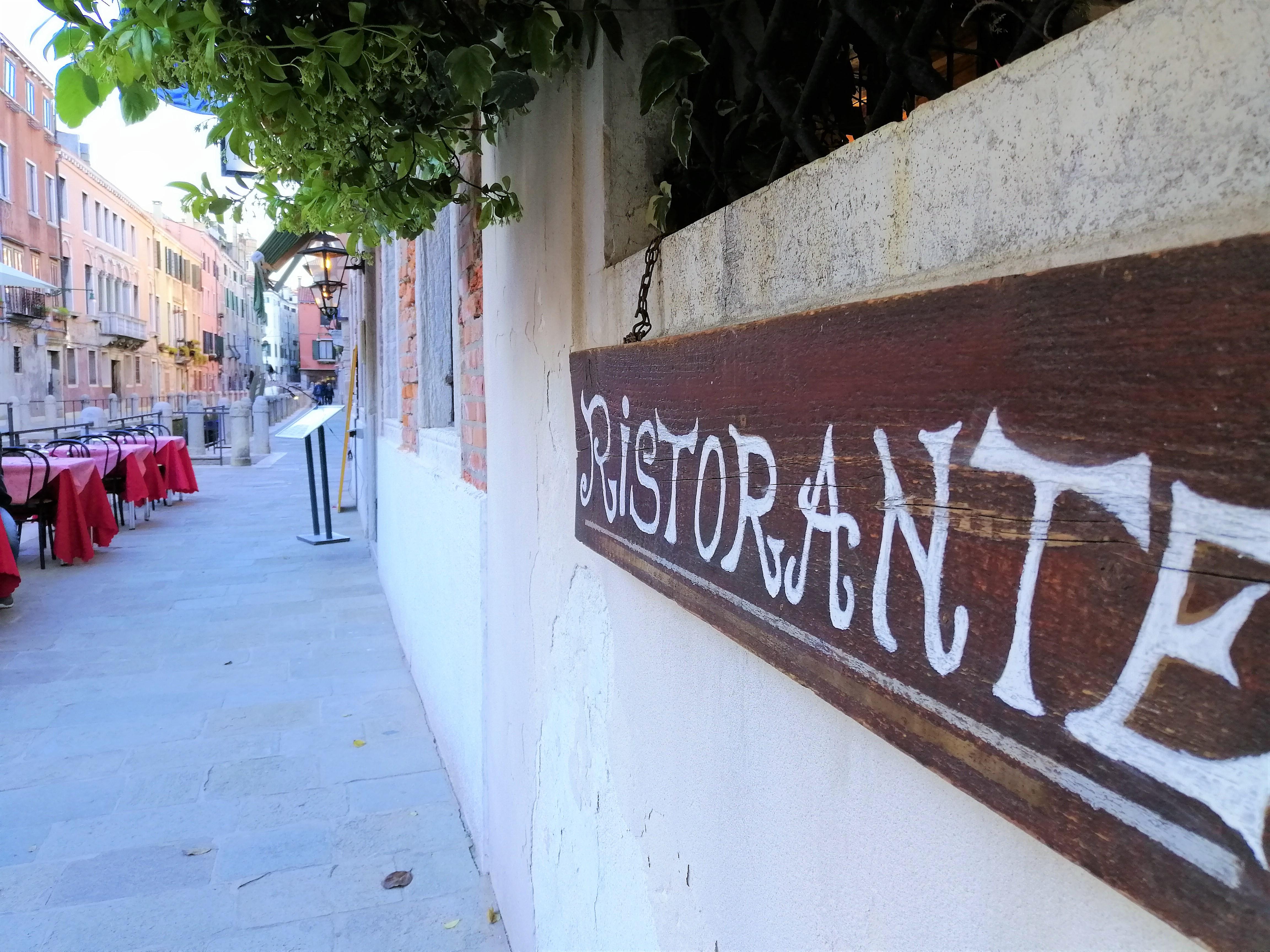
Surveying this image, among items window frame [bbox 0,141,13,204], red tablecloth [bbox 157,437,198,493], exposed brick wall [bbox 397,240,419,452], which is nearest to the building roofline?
window frame [bbox 0,141,13,204]

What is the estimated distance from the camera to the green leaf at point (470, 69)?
1407 millimetres

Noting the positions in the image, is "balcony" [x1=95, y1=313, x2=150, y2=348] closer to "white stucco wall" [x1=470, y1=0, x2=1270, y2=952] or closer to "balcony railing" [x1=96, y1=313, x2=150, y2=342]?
"balcony railing" [x1=96, y1=313, x2=150, y2=342]

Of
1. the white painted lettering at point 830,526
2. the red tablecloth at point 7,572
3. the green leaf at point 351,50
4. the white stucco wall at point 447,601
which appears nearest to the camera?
the white painted lettering at point 830,526

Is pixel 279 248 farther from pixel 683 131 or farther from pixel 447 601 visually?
pixel 683 131

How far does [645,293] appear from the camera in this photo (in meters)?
1.39

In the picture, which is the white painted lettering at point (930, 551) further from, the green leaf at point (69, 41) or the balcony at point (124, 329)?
the balcony at point (124, 329)

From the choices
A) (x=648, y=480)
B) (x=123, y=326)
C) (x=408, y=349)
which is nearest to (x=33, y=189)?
(x=123, y=326)

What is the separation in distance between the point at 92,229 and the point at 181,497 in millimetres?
30136

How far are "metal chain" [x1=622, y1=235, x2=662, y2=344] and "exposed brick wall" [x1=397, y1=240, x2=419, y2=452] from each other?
3.59 m

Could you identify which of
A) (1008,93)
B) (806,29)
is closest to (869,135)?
(1008,93)

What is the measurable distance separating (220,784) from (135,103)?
10.00 feet

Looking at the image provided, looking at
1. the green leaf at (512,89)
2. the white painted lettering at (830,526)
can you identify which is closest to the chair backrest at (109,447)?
the green leaf at (512,89)

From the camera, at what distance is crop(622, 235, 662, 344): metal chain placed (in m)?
1.37

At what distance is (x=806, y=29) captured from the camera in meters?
1.33
